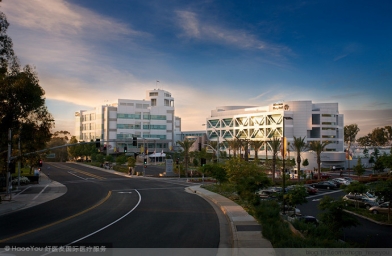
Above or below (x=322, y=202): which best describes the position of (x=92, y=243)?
below

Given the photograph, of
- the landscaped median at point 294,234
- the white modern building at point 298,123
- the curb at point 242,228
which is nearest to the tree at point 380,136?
the white modern building at point 298,123

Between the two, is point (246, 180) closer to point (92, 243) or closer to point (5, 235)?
point (92, 243)

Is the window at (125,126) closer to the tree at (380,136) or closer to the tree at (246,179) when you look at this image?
the tree at (246,179)

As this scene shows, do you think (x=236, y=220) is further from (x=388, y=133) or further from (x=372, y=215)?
(x=388, y=133)

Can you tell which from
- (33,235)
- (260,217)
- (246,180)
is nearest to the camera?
(33,235)

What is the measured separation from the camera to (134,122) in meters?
128

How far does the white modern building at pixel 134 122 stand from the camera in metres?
126

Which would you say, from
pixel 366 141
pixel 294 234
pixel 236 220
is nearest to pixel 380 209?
pixel 236 220

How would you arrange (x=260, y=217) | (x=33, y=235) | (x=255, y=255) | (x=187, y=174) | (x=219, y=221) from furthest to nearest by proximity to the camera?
(x=187, y=174)
(x=219, y=221)
(x=260, y=217)
(x=33, y=235)
(x=255, y=255)

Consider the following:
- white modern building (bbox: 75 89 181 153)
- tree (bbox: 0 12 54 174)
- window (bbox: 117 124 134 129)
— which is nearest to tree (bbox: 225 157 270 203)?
tree (bbox: 0 12 54 174)

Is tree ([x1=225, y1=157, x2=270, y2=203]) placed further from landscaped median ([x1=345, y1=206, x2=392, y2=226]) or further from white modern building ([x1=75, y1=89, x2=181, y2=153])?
white modern building ([x1=75, y1=89, x2=181, y2=153])

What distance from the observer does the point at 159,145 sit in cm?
13412

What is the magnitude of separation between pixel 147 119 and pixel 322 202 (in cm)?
11468

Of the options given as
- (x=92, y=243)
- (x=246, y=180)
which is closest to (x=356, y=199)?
(x=246, y=180)
